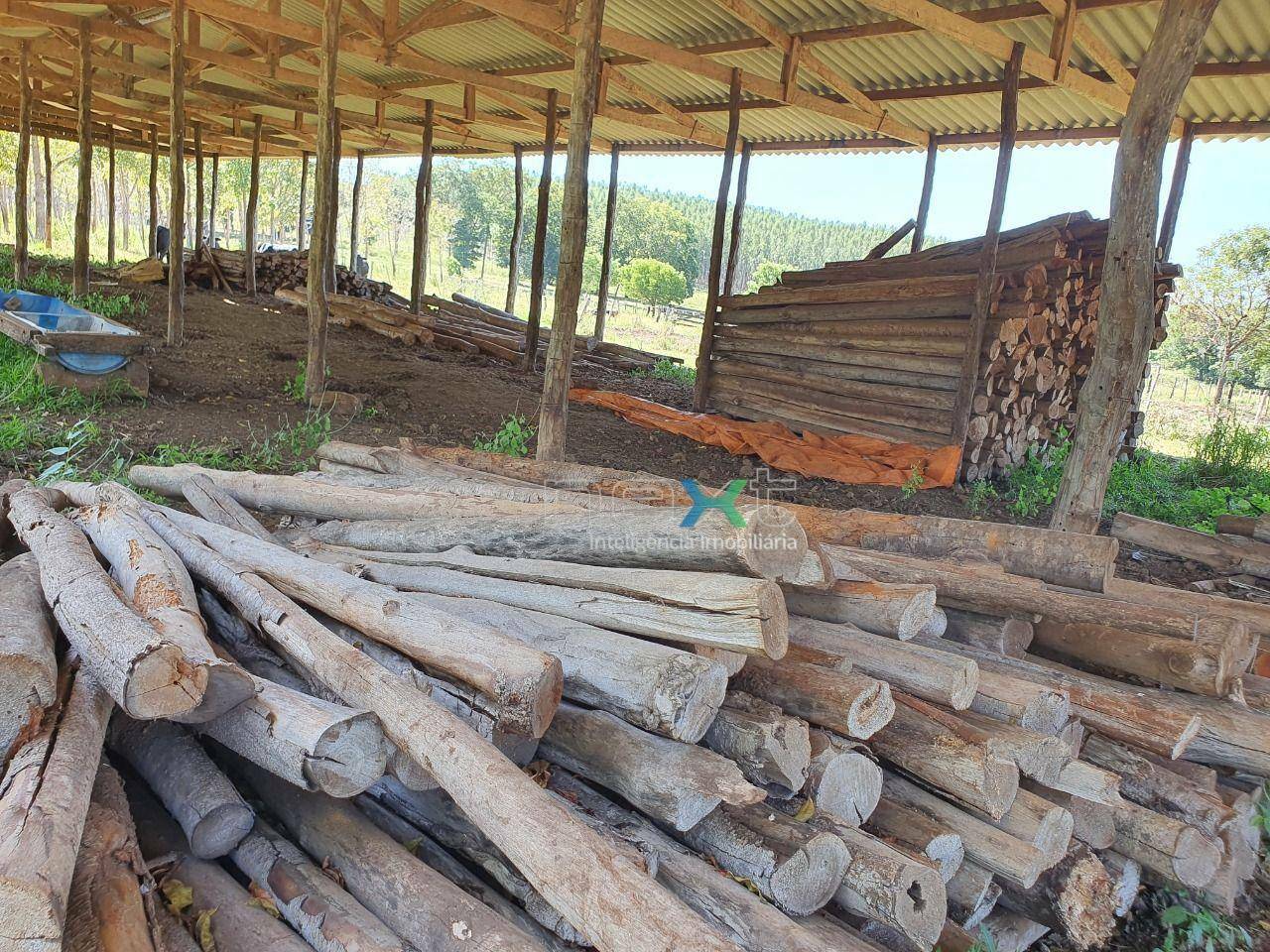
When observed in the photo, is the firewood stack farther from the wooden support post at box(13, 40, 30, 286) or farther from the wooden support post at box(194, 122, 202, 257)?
the wooden support post at box(194, 122, 202, 257)

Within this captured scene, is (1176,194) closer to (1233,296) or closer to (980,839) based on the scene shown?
(980,839)

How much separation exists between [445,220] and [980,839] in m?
59.5

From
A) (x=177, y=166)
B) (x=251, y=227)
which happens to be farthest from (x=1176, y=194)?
(x=251, y=227)

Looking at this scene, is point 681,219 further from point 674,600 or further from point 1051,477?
point 674,600

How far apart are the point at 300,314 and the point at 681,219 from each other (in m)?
54.2

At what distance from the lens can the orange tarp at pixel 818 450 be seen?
8430 millimetres

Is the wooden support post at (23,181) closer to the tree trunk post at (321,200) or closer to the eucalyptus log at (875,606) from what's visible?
the tree trunk post at (321,200)

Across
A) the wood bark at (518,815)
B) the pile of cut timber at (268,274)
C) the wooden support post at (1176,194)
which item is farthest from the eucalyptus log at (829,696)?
the pile of cut timber at (268,274)

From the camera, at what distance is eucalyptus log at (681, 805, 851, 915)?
213cm

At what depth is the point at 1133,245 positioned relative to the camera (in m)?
4.89

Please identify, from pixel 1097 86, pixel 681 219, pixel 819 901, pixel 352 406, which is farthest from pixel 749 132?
pixel 681 219

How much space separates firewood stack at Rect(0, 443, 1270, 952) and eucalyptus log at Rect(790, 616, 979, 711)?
1 centimetres

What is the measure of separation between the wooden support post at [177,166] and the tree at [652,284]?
114 ft

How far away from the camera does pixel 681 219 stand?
66875 millimetres
